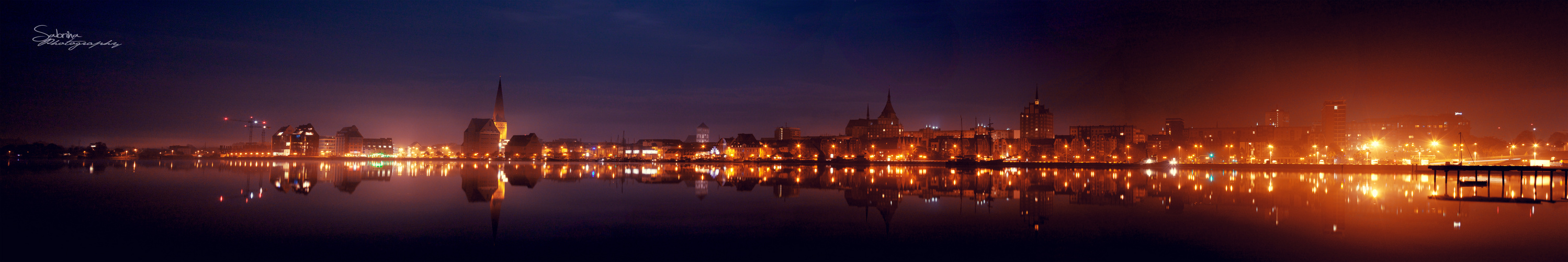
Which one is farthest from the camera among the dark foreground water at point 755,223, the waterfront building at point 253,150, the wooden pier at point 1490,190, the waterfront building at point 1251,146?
the waterfront building at point 253,150

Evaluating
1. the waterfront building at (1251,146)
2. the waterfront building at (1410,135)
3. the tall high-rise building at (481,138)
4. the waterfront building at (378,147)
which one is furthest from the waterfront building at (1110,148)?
the waterfront building at (378,147)

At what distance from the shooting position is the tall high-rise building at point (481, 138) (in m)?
126

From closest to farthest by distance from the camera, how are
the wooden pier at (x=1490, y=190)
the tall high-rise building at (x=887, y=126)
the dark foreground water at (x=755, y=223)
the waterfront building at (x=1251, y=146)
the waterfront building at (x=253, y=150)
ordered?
1. the dark foreground water at (x=755, y=223)
2. the wooden pier at (x=1490, y=190)
3. the waterfront building at (x=1251, y=146)
4. the waterfront building at (x=253, y=150)
5. the tall high-rise building at (x=887, y=126)

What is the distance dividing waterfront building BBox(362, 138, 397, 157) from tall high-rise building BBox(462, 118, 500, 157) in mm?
18342

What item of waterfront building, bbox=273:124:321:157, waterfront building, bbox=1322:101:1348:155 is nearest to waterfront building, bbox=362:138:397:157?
waterfront building, bbox=273:124:321:157

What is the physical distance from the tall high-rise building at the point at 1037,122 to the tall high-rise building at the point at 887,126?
3103cm

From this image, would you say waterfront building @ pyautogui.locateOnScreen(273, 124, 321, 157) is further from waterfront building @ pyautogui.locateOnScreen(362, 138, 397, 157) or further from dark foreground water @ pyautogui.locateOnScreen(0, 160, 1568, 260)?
dark foreground water @ pyautogui.locateOnScreen(0, 160, 1568, 260)

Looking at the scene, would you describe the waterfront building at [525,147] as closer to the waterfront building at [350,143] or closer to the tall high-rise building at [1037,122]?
the waterfront building at [350,143]

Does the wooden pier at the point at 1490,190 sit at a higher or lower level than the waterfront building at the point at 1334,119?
lower

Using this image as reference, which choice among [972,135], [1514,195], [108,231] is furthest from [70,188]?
[972,135]

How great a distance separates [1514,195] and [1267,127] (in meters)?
124

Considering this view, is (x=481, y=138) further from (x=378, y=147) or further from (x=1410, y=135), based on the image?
(x=1410, y=135)

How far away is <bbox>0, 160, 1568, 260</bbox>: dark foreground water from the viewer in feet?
35.0

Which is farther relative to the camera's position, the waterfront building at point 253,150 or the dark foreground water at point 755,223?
the waterfront building at point 253,150
